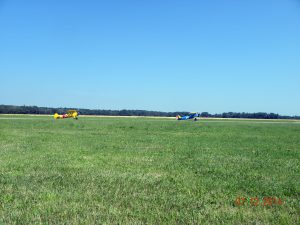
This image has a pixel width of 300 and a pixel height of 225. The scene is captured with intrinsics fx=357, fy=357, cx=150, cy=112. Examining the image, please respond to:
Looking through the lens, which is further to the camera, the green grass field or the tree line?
the tree line

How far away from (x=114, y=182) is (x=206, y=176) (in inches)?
99.5

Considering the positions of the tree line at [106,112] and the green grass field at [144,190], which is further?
the tree line at [106,112]

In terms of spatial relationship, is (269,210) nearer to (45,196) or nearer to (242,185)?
(242,185)

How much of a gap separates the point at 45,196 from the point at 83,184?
50.3 inches

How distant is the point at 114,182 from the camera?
8.07 metres

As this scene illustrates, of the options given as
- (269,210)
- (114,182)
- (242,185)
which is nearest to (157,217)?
(269,210)

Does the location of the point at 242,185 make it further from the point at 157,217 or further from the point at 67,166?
the point at 67,166

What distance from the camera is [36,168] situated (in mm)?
9891

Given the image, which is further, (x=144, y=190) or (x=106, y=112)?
(x=106, y=112)

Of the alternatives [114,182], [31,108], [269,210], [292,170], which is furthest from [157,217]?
[31,108]

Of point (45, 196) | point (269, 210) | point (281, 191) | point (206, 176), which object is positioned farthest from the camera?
point (206, 176)

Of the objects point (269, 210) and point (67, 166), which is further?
point (67, 166)

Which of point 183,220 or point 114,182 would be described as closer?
point 183,220

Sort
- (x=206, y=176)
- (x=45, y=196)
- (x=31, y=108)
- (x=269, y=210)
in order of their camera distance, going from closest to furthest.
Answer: (x=269, y=210) < (x=45, y=196) < (x=206, y=176) < (x=31, y=108)
